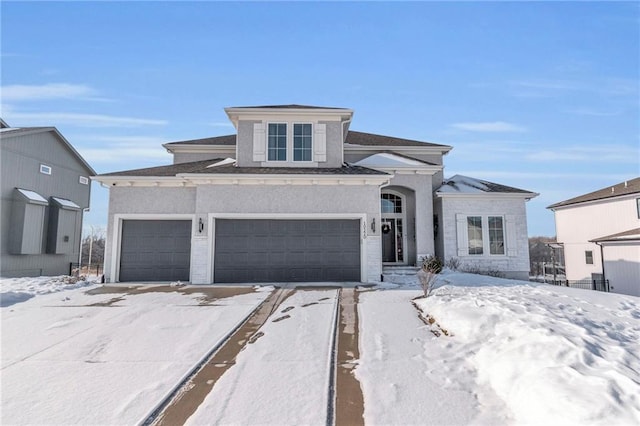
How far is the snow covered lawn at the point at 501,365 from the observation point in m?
3.28

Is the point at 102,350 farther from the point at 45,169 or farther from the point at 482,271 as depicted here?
the point at 45,169

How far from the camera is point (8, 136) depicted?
15.0 metres

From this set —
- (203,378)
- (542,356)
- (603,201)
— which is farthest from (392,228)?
(603,201)

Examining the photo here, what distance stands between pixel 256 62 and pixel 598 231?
20.4 metres

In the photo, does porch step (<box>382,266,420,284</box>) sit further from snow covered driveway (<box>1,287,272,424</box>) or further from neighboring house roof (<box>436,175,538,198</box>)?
snow covered driveway (<box>1,287,272,424</box>)

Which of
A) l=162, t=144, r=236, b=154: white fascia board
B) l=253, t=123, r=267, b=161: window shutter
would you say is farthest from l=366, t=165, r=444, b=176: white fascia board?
l=162, t=144, r=236, b=154: white fascia board

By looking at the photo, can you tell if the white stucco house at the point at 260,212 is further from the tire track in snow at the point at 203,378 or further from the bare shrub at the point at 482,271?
the bare shrub at the point at 482,271

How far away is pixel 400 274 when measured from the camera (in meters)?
13.0

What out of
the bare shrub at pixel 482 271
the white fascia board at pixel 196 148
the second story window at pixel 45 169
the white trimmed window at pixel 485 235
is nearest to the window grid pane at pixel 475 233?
the white trimmed window at pixel 485 235

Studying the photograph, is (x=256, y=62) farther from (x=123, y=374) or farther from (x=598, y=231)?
(x=598, y=231)

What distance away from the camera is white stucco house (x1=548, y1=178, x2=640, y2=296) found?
53.3 ft

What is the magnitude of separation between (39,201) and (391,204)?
16329 mm

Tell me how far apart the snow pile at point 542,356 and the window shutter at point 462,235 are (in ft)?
23.1

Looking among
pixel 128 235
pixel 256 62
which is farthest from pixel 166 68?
pixel 128 235
